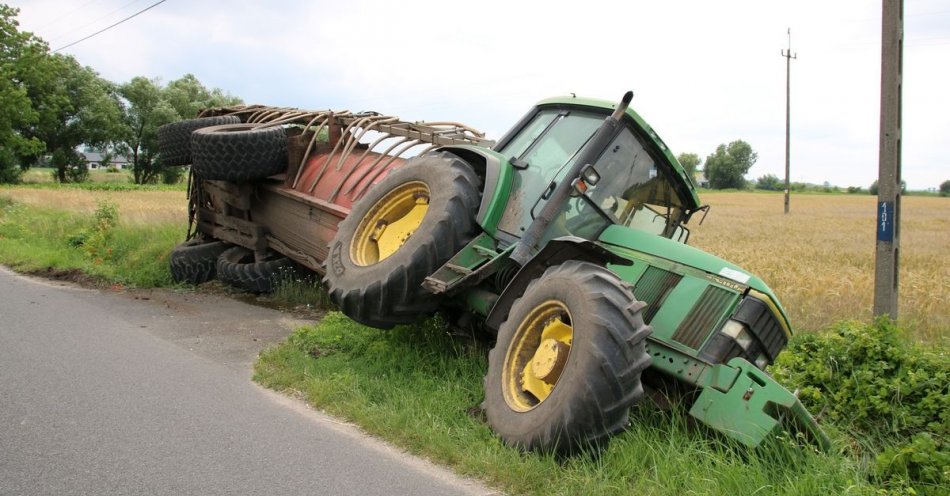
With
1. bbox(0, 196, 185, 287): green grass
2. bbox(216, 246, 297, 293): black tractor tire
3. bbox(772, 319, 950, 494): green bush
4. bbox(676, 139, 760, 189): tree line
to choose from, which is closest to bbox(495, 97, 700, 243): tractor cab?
bbox(772, 319, 950, 494): green bush

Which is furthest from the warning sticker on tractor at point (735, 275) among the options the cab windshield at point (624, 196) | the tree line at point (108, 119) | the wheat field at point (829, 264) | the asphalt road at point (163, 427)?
the tree line at point (108, 119)

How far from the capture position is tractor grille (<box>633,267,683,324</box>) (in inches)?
199

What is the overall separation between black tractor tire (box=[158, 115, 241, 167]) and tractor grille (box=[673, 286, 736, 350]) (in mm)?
8677

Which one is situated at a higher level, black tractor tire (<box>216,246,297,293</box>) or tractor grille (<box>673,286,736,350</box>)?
tractor grille (<box>673,286,736,350</box>)

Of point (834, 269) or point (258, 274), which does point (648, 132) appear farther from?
point (834, 269)

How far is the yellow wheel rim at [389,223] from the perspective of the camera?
6805mm

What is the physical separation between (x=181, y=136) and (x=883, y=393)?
10233mm

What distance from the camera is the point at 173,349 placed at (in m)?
7.02

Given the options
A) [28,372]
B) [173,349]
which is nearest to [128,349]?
[173,349]

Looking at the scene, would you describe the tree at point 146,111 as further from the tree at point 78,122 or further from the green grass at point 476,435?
the green grass at point 476,435

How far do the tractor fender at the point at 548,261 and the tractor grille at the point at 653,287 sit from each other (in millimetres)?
181

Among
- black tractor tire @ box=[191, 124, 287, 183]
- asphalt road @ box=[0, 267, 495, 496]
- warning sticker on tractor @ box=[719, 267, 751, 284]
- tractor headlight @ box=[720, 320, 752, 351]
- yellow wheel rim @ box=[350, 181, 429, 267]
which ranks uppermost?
black tractor tire @ box=[191, 124, 287, 183]

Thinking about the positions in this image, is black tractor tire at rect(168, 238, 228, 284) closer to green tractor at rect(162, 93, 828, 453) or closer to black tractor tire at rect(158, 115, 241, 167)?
black tractor tire at rect(158, 115, 241, 167)

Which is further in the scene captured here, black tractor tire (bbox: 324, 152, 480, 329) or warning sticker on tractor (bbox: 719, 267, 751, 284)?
black tractor tire (bbox: 324, 152, 480, 329)
